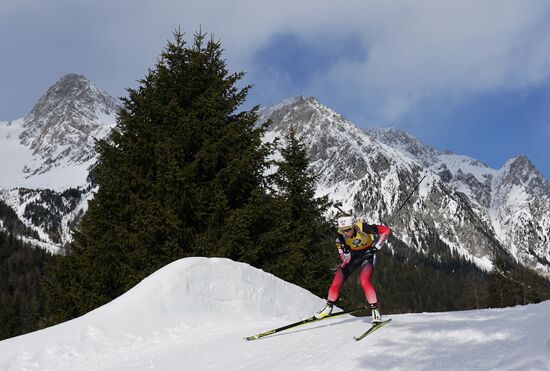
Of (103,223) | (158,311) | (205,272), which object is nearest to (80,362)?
(158,311)

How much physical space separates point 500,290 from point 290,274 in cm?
5713

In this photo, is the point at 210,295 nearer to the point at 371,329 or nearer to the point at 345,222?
the point at 345,222

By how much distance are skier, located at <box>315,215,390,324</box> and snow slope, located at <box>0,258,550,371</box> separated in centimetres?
75

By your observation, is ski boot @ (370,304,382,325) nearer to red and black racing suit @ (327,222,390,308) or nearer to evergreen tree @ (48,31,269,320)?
red and black racing suit @ (327,222,390,308)

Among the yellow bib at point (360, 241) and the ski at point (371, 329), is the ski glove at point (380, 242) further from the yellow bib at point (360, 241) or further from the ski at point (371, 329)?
the ski at point (371, 329)

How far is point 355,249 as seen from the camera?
11.0 metres

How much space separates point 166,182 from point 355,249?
23.5 feet

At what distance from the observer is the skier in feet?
34.9

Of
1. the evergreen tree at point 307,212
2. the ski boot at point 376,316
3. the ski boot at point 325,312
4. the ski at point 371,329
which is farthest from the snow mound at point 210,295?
the evergreen tree at point 307,212

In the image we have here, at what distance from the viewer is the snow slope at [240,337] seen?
668 centimetres

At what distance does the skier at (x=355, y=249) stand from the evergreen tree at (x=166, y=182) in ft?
16.2

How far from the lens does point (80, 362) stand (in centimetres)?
838

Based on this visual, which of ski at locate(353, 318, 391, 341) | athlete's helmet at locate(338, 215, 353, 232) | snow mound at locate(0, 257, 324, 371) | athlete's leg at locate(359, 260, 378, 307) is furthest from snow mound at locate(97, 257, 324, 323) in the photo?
ski at locate(353, 318, 391, 341)

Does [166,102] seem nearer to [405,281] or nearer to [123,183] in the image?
[123,183]
